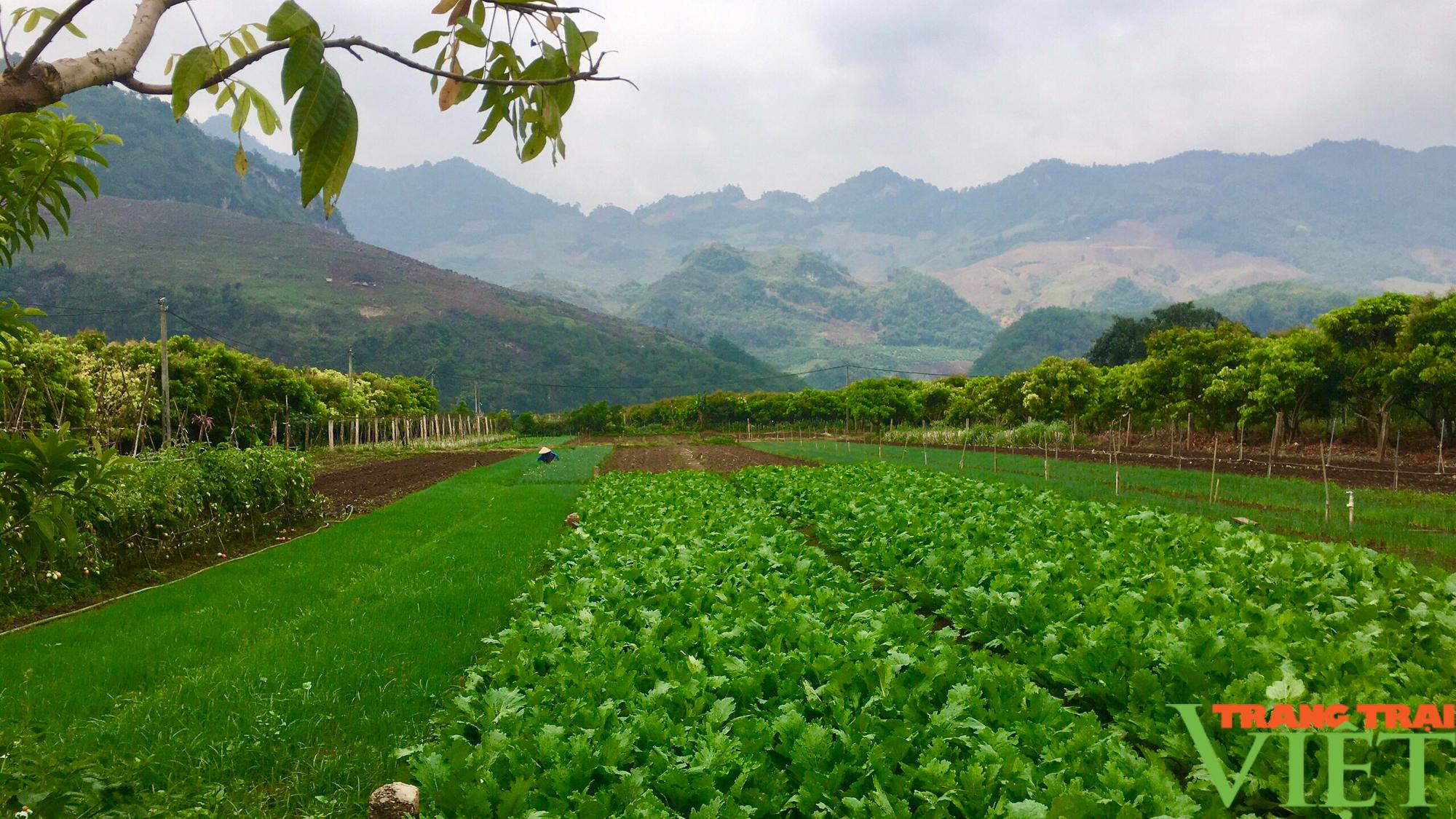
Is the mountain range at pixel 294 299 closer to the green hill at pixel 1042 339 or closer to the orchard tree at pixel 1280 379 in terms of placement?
the green hill at pixel 1042 339

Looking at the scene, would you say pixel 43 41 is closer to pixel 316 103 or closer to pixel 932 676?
pixel 316 103

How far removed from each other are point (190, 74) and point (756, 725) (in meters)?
3.65

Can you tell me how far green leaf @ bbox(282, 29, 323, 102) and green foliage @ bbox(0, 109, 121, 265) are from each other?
171cm

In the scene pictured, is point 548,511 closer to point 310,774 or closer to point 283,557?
point 283,557

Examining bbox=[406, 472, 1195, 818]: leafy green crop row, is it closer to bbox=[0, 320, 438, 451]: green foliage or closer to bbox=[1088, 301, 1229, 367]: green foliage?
bbox=[0, 320, 438, 451]: green foliage

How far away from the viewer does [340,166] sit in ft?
3.75

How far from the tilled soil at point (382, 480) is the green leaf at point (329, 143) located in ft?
57.5

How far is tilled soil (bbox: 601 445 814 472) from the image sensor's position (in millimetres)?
29297

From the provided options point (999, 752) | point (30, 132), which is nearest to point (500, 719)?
point (999, 752)

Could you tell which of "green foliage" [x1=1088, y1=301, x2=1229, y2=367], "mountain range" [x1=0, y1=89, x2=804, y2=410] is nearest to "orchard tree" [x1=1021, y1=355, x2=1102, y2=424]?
"green foliage" [x1=1088, y1=301, x2=1229, y2=367]

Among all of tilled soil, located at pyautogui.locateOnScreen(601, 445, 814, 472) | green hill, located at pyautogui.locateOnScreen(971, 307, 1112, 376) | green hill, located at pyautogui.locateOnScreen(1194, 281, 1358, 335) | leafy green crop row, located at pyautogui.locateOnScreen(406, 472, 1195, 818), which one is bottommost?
tilled soil, located at pyautogui.locateOnScreen(601, 445, 814, 472)

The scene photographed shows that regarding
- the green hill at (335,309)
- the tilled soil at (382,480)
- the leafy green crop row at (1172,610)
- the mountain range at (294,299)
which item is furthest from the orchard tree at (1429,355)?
the green hill at (335,309)

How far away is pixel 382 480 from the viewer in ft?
83.4

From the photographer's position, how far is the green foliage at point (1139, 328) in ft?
204
